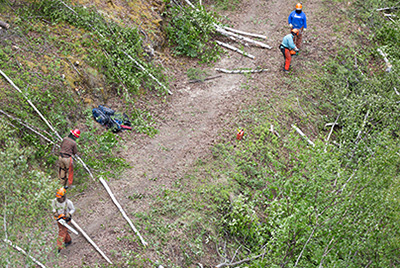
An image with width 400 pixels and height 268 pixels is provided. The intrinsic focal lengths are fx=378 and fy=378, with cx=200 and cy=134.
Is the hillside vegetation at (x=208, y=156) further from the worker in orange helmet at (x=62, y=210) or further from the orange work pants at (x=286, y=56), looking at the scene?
the orange work pants at (x=286, y=56)

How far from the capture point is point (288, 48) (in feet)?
52.4

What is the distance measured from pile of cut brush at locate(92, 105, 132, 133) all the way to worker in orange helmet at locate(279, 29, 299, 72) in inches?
296

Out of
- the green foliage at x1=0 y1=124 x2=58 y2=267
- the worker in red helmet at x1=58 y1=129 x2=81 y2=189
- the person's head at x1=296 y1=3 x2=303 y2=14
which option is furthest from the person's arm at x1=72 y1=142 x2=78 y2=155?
the person's head at x1=296 y1=3 x2=303 y2=14

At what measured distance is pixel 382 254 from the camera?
7.58 metres

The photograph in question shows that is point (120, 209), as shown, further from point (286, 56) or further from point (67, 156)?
point (286, 56)

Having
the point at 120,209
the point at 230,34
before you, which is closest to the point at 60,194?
the point at 120,209

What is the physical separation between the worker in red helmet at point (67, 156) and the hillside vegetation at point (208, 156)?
1.47 feet

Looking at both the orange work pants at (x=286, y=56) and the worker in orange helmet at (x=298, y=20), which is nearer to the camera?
the orange work pants at (x=286, y=56)

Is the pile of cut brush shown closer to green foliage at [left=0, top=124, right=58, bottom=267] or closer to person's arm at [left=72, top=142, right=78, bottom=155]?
person's arm at [left=72, top=142, right=78, bottom=155]

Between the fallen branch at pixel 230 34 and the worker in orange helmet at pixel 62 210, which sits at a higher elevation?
the fallen branch at pixel 230 34

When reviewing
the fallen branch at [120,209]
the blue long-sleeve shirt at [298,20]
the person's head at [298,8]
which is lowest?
the fallen branch at [120,209]

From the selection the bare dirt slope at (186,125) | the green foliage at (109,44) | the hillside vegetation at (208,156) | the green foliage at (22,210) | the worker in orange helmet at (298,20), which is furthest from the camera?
the worker in orange helmet at (298,20)

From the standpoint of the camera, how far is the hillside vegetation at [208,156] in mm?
7961

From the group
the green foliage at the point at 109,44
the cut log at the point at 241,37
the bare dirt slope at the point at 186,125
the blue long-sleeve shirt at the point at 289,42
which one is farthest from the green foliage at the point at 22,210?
the cut log at the point at 241,37
